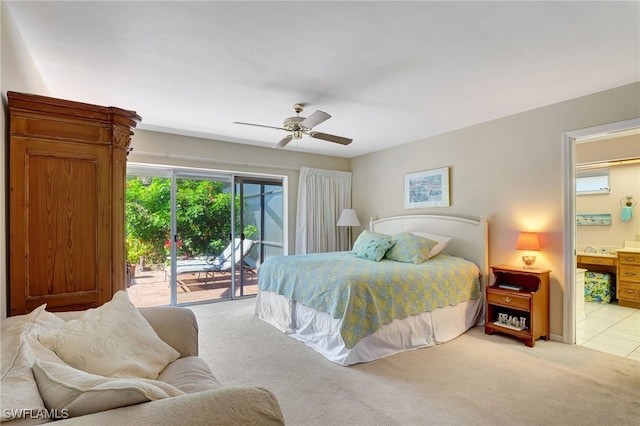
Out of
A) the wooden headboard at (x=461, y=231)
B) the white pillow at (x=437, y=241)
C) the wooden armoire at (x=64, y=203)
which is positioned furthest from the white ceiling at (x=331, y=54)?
the white pillow at (x=437, y=241)

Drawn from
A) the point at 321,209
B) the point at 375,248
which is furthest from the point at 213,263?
the point at 375,248

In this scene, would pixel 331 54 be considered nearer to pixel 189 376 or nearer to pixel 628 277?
pixel 189 376

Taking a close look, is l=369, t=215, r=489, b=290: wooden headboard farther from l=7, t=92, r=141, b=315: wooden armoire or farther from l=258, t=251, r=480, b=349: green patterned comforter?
l=7, t=92, r=141, b=315: wooden armoire

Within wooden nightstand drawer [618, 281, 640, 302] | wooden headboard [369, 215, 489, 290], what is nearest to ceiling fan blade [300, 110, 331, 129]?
wooden headboard [369, 215, 489, 290]

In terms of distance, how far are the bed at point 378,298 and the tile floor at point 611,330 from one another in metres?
1.07

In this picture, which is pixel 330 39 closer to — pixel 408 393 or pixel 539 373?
pixel 408 393

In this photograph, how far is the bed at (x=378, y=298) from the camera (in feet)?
9.09

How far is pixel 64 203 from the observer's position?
5.95ft

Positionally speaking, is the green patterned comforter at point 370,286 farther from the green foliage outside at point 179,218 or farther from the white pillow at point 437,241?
the green foliage outside at point 179,218

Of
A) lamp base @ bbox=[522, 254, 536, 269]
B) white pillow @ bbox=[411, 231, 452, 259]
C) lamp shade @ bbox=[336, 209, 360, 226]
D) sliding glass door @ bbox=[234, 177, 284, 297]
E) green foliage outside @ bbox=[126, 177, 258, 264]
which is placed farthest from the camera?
lamp shade @ bbox=[336, 209, 360, 226]

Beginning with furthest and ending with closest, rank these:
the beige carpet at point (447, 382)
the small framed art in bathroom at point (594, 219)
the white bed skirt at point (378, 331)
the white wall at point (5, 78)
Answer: the small framed art in bathroom at point (594, 219) → the white bed skirt at point (378, 331) → the beige carpet at point (447, 382) → the white wall at point (5, 78)

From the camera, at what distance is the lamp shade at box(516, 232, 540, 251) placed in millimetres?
3246

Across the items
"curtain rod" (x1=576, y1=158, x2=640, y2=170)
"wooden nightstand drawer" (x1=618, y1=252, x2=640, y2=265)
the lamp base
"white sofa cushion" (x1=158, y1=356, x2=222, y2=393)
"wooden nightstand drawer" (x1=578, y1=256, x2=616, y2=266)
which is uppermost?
"curtain rod" (x1=576, y1=158, x2=640, y2=170)

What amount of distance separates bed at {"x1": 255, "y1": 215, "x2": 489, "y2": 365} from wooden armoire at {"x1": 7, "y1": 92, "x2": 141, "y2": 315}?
5.67 feet
